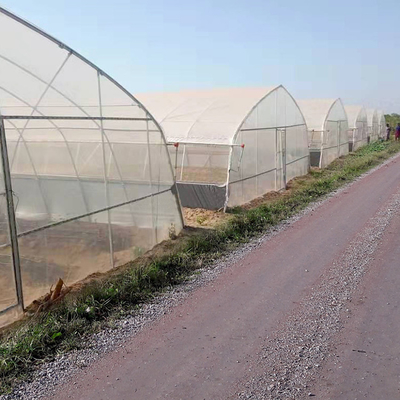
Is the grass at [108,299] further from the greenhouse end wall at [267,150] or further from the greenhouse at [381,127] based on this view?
the greenhouse at [381,127]

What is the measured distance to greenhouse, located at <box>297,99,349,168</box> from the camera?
2369 centimetres

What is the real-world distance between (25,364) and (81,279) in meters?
2.78

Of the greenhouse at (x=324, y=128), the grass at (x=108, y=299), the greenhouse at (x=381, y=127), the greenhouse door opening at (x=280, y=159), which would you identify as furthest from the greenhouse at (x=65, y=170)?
the greenhouse at (x=381, y=127)

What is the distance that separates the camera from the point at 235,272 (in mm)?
7953

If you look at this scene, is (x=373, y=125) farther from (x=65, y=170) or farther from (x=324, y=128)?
(x=65, y=170)

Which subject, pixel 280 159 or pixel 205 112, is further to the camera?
pixel 280 159

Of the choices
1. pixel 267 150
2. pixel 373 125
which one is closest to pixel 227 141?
pixel 267 150

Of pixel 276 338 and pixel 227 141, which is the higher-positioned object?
pixel 227 141

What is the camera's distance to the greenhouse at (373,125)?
124 ft

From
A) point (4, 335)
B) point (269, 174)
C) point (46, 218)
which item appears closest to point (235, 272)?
point (46, 218)

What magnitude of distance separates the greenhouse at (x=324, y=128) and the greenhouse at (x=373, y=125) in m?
11.0

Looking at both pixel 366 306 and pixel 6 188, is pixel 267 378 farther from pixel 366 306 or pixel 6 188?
pixel 6 188

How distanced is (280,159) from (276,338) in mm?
11866

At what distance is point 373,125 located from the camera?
3862cm
